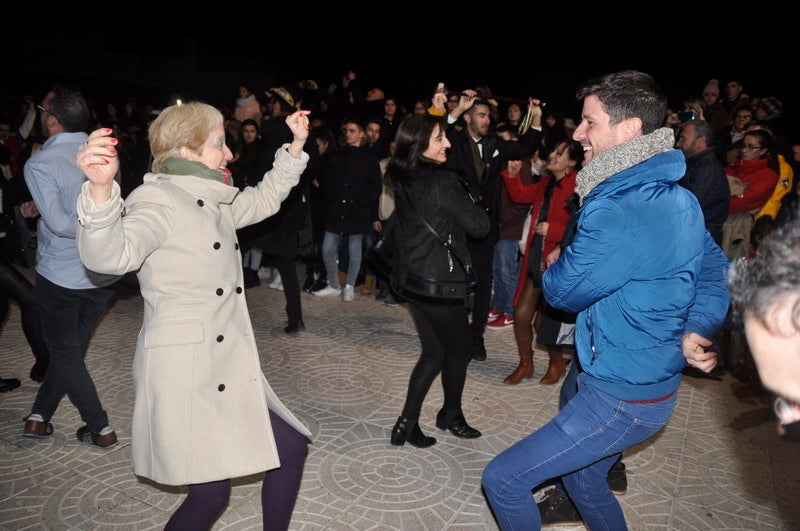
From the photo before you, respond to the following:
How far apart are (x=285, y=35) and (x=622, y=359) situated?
54.6 feet

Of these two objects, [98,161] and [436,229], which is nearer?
[98,161]

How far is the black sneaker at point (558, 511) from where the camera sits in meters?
3.32

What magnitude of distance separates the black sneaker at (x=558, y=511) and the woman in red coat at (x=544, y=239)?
150 centimetres

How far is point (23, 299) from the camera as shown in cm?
456

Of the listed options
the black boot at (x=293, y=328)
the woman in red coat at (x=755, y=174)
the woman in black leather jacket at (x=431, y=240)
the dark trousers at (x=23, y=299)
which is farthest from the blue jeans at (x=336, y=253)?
the woman in red coat at (x=755, y=174)

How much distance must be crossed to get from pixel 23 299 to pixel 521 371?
13.7 feet

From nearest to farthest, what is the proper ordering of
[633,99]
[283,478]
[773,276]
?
[773,276] → [633,99] → [283,478]

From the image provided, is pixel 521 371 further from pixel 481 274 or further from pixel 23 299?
pixel 23 299

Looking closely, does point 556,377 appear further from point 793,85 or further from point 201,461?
point 793,85

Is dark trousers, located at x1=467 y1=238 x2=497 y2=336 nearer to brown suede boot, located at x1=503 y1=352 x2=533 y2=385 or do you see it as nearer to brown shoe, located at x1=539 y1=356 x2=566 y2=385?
brown suede boot, located at x1=503 y1=352 x2=533 y2=385

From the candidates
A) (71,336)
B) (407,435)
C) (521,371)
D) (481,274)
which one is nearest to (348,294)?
(481,274)

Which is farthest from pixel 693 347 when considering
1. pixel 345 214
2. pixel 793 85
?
pixel 793 85

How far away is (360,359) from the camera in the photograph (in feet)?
18.3

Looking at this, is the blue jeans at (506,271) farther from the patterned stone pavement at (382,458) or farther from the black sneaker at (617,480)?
the black sneaker at (617,480)
